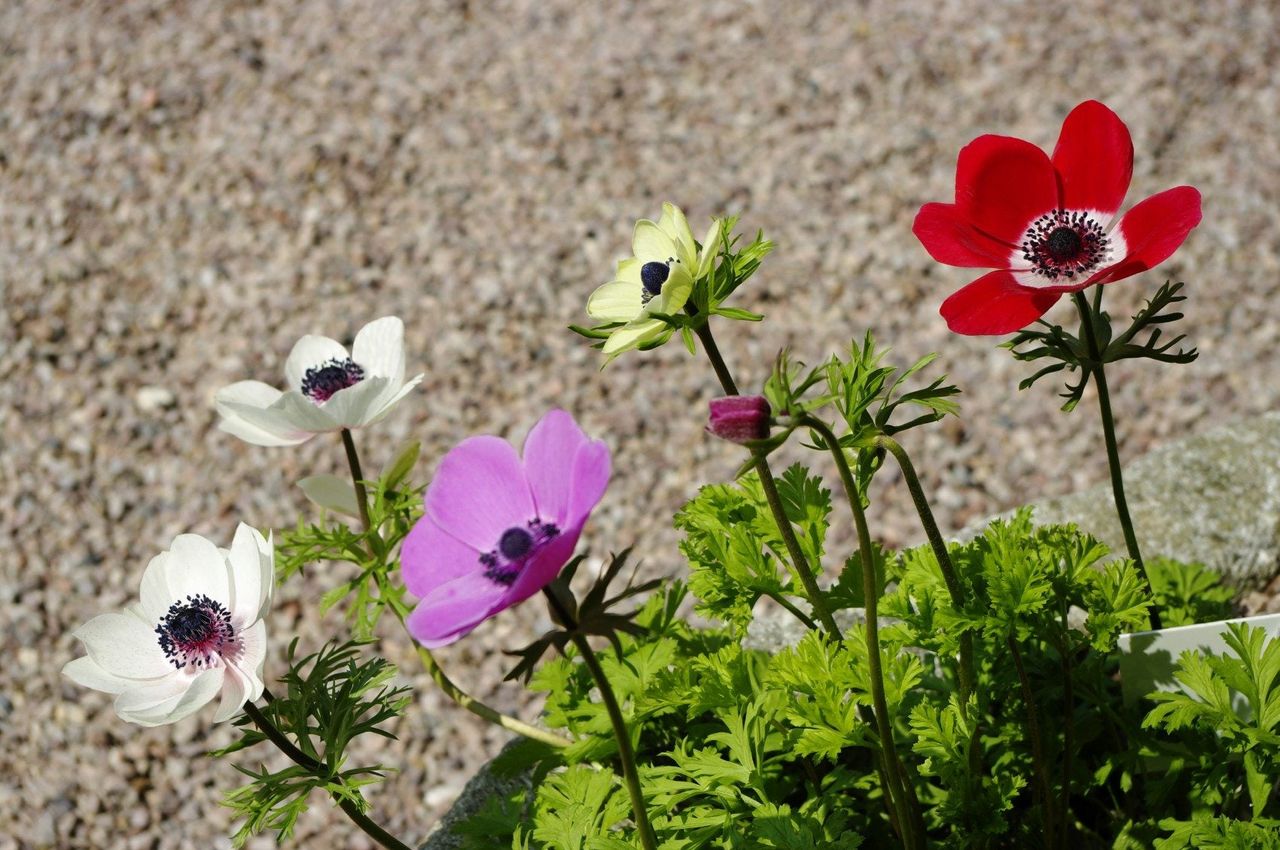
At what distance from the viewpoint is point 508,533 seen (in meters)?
0.97

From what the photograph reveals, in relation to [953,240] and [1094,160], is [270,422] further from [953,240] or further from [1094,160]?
[1094,160]

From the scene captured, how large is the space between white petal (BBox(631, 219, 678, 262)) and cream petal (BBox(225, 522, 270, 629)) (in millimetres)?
475

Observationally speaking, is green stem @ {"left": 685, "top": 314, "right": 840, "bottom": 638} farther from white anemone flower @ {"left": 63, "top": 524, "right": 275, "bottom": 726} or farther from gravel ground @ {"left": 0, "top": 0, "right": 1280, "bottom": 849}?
gravel ground @ {"left": 0, "top": 0, "right": 1280, "bottom": 849}

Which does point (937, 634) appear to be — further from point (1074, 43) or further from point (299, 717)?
point (1074, 43)

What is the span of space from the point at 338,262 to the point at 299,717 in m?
2.63

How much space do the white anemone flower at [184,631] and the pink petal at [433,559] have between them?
21 centimetres

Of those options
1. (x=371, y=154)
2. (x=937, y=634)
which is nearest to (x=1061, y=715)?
(x=937, y=634)

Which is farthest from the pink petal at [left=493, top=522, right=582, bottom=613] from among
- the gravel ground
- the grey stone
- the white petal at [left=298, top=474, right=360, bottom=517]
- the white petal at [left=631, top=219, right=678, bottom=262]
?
the gravel ground

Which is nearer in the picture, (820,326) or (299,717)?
(299,717)

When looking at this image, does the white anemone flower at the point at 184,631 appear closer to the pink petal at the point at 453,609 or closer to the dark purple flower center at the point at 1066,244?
the pink petal at the point at 453,609

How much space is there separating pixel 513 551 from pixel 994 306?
523 millimetres

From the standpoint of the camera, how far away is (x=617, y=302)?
1266 mm

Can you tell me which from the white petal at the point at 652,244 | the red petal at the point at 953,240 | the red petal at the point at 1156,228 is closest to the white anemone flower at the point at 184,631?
the white petal at the point at 652,244

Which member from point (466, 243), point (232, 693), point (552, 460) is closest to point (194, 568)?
point (232, 693)
